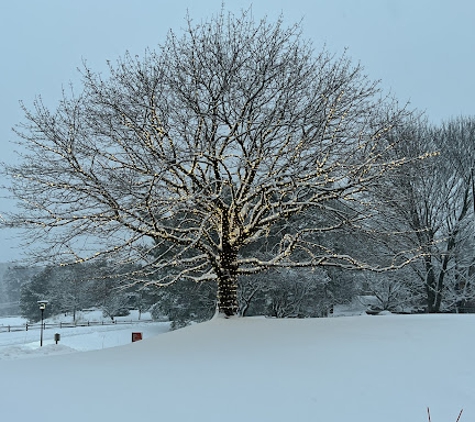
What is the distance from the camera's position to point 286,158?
35.5 feet

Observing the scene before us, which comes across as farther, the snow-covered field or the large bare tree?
the large bare tree

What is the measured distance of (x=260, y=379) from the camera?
5.45 m

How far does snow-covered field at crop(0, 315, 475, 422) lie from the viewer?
4.53m

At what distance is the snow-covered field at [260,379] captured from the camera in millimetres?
4531

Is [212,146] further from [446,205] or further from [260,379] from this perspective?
[446,205]

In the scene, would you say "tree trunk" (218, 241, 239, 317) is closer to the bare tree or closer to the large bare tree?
the large bare tree

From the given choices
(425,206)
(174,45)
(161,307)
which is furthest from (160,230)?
(161,307)

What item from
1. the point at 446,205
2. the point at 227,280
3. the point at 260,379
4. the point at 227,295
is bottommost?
the point at 260,379

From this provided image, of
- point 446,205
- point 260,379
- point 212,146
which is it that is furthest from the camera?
point 446,205

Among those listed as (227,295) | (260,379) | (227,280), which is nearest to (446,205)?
(227,280)

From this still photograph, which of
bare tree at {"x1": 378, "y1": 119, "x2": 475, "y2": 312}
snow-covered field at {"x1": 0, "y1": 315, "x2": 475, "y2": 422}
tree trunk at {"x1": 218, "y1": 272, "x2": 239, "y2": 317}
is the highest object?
bare tree at {"x1": 378, "y1": 119, "x2": 475, "y2": 312}

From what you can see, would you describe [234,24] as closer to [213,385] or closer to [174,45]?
[174,45]

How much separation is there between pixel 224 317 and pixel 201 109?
210 inches

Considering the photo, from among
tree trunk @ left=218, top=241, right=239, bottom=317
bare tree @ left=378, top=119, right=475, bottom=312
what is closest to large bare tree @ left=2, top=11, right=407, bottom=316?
tree trunk @ left=218, top=241, right=239, bottom=317
